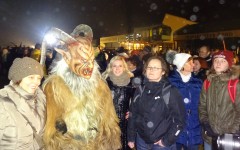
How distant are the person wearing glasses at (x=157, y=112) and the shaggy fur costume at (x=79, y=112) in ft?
1.41

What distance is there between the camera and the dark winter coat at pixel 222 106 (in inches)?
138

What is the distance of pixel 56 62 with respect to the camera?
130 inches

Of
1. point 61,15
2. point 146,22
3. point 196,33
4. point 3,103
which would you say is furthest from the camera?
point 61,15

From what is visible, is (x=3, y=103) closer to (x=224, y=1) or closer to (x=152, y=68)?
(x=152, y=68)

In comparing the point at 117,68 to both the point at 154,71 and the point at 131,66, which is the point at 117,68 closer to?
the point at 154,71

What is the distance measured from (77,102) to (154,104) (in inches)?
39.3

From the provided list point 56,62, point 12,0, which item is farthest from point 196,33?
point 12,0

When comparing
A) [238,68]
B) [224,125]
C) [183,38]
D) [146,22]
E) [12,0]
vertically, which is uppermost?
[12,0]

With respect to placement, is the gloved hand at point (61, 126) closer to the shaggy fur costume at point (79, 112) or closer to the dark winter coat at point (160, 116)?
the shaggy fur costume at point (79, 112)

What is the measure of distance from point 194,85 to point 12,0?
116 feet

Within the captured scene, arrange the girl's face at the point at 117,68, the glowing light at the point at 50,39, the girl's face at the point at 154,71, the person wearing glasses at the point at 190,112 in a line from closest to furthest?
the glowing light at the point at 50,39, the girl's face at the point at 154,71, the person wearing glasses at the point at 190,112, the girl's face at the point at 117,68

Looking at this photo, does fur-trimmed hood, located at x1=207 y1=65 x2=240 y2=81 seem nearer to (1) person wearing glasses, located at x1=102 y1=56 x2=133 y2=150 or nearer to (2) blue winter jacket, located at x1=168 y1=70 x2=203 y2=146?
(2) blue winter jacket, located at x1=168 y1=70 x2=203 y2=146

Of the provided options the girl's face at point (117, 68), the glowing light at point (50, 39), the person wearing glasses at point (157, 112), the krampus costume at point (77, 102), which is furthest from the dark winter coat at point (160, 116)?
the glowing light at point (50, 39)

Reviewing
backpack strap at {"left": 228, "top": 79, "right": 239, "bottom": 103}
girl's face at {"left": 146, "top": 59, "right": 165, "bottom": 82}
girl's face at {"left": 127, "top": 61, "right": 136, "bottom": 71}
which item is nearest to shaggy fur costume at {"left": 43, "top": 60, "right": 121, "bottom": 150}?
girl's face at {"left": 146, "top": 59, "right": 165, "bottom": 82}
